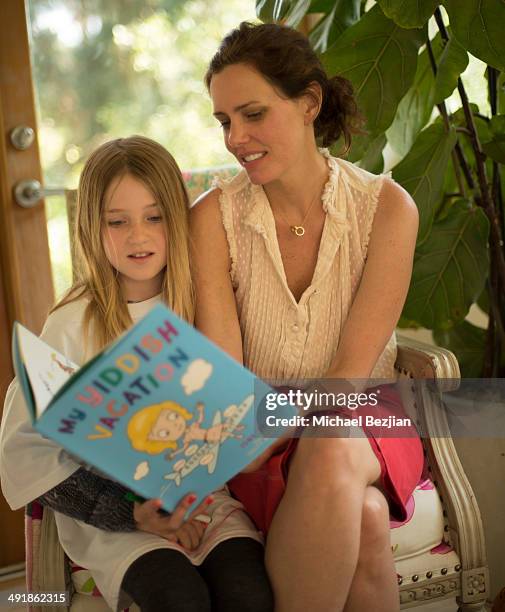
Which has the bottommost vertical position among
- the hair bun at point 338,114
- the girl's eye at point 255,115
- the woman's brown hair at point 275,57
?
the girl's eye at point 255,115

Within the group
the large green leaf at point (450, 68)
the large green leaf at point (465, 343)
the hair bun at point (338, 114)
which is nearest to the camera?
the hair bun at point (338, 114)

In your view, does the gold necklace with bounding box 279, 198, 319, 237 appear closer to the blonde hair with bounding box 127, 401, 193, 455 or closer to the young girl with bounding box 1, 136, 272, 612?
the young girl with bounding box 1, 136, 272, 612

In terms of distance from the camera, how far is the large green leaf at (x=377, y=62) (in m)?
1.82

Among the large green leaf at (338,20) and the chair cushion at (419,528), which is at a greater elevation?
the large green leaf at (338,20)

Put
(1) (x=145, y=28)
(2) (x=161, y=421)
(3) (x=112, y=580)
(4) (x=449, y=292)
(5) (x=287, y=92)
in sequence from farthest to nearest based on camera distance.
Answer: (1) (x=145, y=28)
(4) (x=449, y=292)
(5) (x=287, y=92)
(3) (x=112, y=580)
(2) (x=161, y=421)

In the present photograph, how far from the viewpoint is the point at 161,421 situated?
1091 mm

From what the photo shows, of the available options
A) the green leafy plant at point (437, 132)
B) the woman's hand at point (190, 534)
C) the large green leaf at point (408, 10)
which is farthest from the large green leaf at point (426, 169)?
the woman's hand at point (190, 534)

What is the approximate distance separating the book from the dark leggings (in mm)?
122

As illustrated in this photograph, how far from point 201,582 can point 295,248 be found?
2.23 feet

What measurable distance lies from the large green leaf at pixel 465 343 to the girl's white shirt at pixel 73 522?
1119mm

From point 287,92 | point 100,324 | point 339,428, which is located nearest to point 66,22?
point 287,92

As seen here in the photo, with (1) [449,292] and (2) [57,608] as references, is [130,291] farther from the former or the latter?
(1) [449,292]

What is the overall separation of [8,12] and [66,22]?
0.17 m

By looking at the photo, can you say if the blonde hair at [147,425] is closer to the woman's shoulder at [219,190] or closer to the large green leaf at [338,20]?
the woman's shoulder at [219,190]
